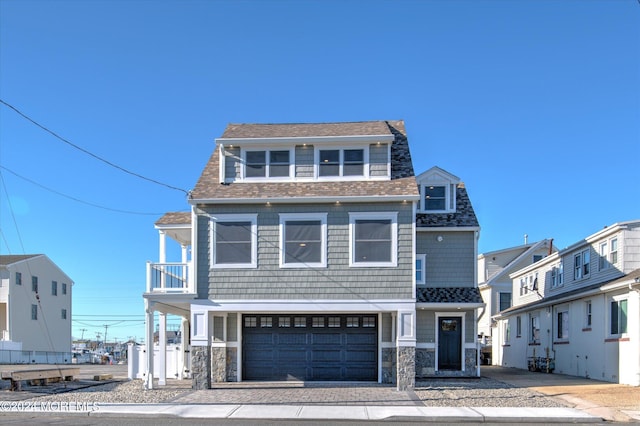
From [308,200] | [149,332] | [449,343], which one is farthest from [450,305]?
[149,332]

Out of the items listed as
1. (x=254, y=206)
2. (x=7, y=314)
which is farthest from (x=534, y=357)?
(x=7, y=314)

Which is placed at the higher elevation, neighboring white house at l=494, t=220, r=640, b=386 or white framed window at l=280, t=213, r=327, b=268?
white framed window at l=280, t=213, r=327, b=268

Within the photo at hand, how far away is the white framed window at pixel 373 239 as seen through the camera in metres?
17.2

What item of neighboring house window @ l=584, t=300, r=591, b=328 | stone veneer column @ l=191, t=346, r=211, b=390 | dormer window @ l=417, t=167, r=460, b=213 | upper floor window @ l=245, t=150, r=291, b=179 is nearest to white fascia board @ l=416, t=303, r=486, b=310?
dormer window @ l=417, t=167, r=460, b=213

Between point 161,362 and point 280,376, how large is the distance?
12.7 ft

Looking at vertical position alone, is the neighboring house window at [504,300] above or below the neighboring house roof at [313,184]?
below

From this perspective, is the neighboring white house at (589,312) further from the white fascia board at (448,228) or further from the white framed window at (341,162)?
the white framed window at (341,162)

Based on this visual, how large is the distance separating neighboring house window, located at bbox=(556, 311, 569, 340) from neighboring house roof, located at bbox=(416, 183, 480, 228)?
22.1 ft

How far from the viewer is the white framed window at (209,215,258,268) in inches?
688

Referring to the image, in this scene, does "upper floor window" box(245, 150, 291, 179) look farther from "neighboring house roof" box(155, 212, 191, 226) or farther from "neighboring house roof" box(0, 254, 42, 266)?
"neighboring house roof" box(0, 254, 42, 266)

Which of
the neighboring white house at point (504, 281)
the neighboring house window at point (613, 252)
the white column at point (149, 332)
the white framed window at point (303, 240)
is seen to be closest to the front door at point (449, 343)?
the white framed window at point (303, 240)

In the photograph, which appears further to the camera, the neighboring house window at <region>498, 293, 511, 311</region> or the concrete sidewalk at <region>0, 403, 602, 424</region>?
the neighboring house window at <region>498, 293, 511, 311</region>

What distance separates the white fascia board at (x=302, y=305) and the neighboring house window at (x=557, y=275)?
1209 centimetres

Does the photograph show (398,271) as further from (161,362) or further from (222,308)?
(161,362)
